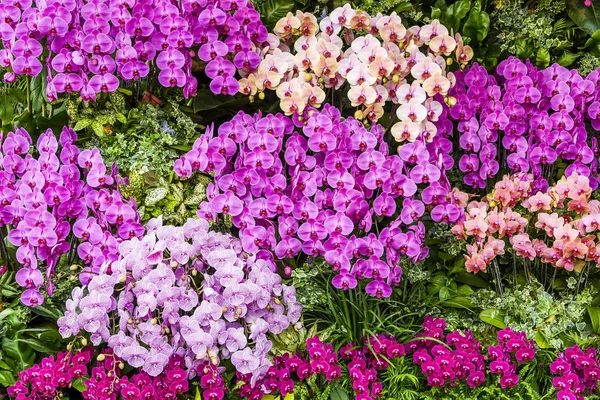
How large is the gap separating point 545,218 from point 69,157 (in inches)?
75.6

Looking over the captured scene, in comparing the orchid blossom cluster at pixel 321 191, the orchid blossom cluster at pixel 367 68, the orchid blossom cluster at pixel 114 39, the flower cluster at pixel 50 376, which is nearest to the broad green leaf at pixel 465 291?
the orchid blossom cluster at pixel 321 191

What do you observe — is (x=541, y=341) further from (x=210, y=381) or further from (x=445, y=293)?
(x=210, y=381)

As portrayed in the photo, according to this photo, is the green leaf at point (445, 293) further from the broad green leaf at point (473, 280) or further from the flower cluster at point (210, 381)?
the flower cluster at point (210, 381)

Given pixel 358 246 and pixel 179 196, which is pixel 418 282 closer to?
pixel 358 246

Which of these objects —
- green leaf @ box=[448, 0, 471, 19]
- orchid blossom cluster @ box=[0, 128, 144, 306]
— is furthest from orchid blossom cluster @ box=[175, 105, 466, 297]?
green leaf @ box=[448, 0, 471, 19]

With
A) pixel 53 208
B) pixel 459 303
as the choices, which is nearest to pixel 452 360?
pixel 459 303

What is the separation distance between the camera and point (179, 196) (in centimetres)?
286

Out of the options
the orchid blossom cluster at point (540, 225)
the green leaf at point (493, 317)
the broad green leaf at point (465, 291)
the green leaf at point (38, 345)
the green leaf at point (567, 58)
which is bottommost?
the green leaf at point (38, 345)

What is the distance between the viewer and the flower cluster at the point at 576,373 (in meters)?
2.34

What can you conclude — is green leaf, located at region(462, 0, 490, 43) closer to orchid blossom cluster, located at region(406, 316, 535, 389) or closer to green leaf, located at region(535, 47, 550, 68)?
green leaf, located at region(535, 47, 550, 68)

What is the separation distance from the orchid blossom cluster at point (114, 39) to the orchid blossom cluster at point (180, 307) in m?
0.70

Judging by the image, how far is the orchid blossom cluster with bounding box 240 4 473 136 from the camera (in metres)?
2.73

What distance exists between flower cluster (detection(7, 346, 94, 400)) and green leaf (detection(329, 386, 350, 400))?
89 centimetres

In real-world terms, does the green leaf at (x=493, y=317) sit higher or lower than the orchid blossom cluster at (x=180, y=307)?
lower
